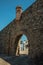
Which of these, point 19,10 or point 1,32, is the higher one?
point 19,10

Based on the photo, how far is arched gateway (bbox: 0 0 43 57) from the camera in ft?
43.4

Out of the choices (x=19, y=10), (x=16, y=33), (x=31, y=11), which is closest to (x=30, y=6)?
(x=31, y=11)

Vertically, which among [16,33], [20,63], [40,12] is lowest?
[20,63]

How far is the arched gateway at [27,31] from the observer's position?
43.4ft

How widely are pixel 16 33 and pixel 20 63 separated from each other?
3947 mm

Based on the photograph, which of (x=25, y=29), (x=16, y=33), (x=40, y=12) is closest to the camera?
(x=40, y=12)

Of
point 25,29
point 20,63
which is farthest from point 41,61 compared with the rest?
point 25,29

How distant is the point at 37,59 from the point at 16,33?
3.84 meters

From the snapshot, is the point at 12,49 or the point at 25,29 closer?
the point at 25,29

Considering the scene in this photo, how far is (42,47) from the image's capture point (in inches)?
503

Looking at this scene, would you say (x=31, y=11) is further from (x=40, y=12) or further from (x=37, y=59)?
(x=37, y=59)

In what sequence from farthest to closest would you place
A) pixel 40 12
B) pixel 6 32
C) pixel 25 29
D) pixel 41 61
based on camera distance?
pixel 6 32, pixel 25 29, pixel 40 12, pixel 41 61

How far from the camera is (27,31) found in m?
14.3

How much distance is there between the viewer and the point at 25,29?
14602 millimetres
